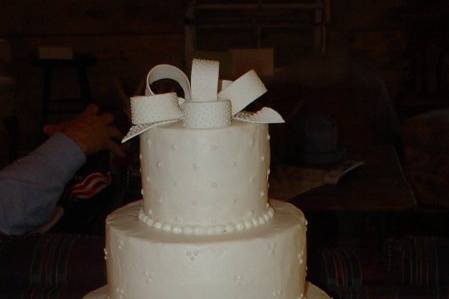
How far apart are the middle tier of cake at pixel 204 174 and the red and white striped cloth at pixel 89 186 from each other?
124 centimetres

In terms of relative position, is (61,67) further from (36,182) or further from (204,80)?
(204,80)

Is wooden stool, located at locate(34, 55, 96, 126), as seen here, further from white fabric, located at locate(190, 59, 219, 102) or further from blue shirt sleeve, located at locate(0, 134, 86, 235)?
white fabric, located at locate(190, 59, 219, 102)

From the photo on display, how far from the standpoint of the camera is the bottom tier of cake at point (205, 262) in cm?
95

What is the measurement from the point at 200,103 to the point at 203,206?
0.14 metres

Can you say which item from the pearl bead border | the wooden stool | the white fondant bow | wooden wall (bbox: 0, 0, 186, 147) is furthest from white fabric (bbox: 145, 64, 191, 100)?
wooden wall (bbox: 0, 0, 186, 147)

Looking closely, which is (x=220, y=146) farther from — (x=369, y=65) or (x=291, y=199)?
(x=369, y=65)

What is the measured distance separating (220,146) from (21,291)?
691 mm

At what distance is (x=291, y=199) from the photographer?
87.1 inches

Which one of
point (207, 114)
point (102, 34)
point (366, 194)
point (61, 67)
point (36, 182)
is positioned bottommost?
point (366, 194)

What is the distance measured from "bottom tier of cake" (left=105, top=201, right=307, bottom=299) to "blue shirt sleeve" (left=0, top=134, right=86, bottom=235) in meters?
0.77

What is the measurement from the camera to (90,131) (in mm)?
1813

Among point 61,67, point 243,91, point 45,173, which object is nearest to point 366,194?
point 45,173

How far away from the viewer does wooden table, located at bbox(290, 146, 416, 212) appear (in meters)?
2.15

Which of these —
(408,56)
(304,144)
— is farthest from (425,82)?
(304,144)
